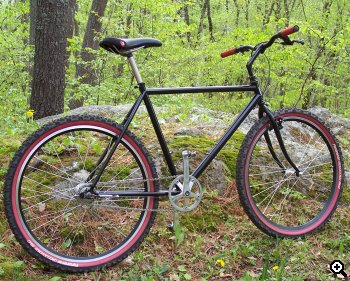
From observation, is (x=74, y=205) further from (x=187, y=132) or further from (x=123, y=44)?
(x=187, y=132)

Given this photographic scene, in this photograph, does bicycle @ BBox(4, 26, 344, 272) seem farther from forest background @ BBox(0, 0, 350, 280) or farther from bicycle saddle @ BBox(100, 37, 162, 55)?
forest background @ BBox(0, 0, 350, 280)

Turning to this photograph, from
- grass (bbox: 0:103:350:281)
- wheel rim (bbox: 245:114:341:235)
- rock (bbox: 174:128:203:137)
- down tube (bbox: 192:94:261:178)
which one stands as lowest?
grass (bbox: 0:103:350:281)

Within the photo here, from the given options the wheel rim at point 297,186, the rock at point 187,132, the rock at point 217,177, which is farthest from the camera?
the rock at point 187,132

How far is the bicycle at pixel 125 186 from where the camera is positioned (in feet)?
8.63

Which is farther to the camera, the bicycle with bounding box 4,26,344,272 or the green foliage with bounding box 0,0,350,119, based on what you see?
the green foliage with bounding box 0,0,350,119

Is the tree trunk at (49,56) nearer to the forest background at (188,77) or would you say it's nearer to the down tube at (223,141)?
the forest background at (188,77)

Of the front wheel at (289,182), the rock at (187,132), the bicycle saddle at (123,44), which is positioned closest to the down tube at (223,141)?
the front wheel at (289,182)

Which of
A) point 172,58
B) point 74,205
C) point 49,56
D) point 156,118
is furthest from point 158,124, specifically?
point 172,58

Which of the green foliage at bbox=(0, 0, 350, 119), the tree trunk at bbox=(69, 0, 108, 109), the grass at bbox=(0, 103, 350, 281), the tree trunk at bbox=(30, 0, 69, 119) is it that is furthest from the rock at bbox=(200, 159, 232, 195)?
the tree trunk at bbox=(69, 0, 108, 109)

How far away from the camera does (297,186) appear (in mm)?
3881

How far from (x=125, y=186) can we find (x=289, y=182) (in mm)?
1702

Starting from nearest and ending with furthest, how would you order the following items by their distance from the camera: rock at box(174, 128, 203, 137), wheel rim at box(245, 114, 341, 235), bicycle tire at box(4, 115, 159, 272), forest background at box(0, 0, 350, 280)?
bicycle tire at box(4, 115, 159, 272) < forest background at box(0, 0, 350, 280) < wheel rim at box(245, 114, 341, 235) < rock at box(174, 128, 203, 137)

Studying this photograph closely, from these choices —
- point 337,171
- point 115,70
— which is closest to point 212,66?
point 115,70

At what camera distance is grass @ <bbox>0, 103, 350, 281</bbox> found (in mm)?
2666
